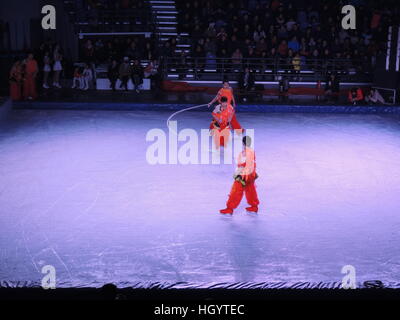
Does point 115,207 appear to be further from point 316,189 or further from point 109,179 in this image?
point 316,189

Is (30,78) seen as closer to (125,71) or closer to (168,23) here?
(125,71)

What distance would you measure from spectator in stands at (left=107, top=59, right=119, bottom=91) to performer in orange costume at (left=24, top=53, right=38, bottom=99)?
3.18m

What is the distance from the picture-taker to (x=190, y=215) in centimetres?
700

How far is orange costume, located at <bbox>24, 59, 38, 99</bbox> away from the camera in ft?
50.9

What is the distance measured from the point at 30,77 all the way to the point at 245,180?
10861 millimetres

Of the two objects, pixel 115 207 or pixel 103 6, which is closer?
pixel 115 207

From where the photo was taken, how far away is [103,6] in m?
21.0

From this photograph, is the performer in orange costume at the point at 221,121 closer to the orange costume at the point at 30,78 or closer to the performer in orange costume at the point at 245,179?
the performer in orange costume at the point at 245,179

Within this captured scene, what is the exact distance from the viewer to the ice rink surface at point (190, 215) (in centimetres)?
543

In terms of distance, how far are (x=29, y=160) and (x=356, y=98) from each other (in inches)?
403

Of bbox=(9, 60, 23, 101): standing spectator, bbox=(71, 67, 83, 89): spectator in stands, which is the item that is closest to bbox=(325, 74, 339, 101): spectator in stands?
bbox=(71, 67, 83, 89): spectator in stands

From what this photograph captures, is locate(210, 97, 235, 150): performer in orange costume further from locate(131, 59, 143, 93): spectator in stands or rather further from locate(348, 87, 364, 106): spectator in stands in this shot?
locate(131, 59, 143, 93): spectator in stands
